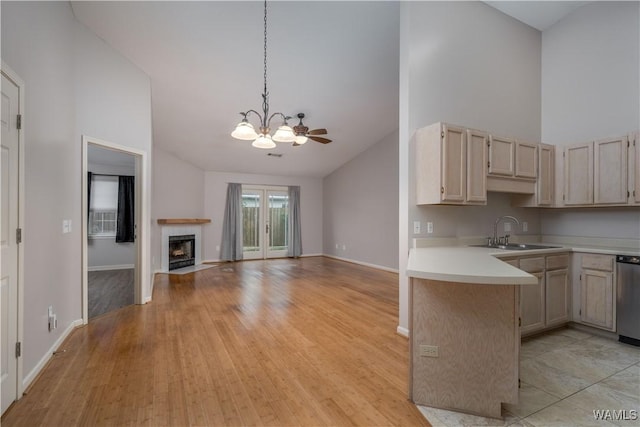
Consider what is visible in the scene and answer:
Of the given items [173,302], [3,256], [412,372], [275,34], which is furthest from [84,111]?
[412,372]

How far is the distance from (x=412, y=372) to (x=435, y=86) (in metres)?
2.72

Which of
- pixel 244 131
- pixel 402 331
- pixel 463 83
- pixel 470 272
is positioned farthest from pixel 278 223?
pixel 470 272

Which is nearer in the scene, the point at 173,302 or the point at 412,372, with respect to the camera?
the point at 412,372

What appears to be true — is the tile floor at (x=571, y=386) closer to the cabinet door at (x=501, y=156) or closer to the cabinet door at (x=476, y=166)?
the cabinet door at (x=476, y=166)

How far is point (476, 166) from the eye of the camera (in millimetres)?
2865

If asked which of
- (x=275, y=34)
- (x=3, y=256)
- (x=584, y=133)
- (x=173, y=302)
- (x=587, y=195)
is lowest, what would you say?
(x=173, y=302)

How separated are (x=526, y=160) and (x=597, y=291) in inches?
60.9

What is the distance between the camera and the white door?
5.77 ft

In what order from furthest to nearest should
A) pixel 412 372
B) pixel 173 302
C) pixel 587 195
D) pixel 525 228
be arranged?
pixel 173 302
pixel 525 228
pixel 587 195
pixel 412 372

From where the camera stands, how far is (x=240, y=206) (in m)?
7.93

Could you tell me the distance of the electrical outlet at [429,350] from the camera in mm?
1831

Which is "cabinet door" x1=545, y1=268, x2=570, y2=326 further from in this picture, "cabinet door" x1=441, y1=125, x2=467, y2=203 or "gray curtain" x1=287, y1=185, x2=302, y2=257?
"gray curtain" x1=287, y1=185, x2=302, y2=257

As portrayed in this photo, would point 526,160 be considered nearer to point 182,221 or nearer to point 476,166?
point 476,166

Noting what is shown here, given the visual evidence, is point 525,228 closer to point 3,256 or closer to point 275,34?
point 275,34
